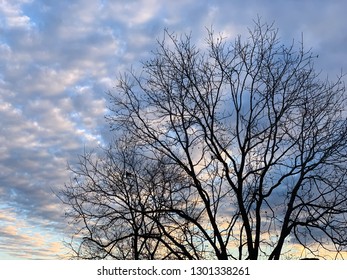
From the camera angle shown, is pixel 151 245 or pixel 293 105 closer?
pixel 293 105

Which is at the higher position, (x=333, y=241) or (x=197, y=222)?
(x=197, y=222)

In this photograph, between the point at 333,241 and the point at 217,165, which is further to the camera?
the point at 217,165

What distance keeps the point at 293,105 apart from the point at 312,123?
83 cm

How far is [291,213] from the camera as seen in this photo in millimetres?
15297

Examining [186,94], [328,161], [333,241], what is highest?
[186,94]

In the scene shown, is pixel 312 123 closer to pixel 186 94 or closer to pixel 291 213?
pixel 291 213

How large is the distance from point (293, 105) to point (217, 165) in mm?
3136

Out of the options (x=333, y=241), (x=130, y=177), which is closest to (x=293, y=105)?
(x=333, y=241)

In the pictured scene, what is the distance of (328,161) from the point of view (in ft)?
49.9

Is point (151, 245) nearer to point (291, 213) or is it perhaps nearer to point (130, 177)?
point (130, 177)
